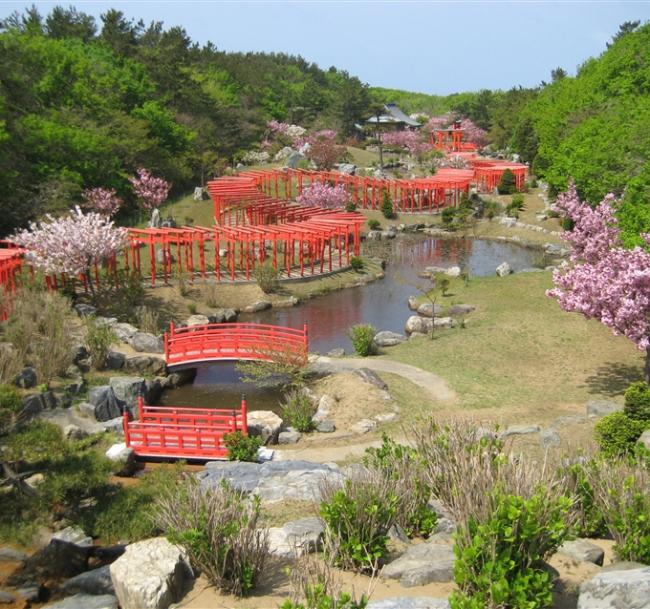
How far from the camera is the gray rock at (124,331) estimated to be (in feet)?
81.9

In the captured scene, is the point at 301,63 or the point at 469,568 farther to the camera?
the point at 301,63

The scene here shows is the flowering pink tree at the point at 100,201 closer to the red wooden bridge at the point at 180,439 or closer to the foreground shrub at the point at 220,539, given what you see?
the red wooden bridge at the point at 180,439

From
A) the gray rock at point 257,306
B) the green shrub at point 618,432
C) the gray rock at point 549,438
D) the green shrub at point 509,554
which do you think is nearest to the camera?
the green shrub at point 509,554

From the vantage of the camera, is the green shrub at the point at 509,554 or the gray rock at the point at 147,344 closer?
the green shrub at the point at 509,554

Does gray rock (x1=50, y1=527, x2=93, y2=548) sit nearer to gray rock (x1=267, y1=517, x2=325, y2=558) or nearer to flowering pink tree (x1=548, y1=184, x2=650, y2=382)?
gray rock (x1=267, y1=517, x2=325, y2=558)

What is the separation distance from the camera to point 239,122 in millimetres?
66188

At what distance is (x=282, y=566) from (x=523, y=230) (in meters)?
42.6

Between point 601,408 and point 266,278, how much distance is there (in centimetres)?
1911

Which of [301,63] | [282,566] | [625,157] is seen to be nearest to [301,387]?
[282,566]

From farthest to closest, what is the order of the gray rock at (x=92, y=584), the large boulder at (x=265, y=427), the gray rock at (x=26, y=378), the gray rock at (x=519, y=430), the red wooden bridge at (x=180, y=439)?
the gray rock at (x=26, y=378), the large boulder at (x=265, y=427), the red wooden bridge at (x=180, y=439), the gray rock at (x=519, y=430), the gray rock at (x=92, y=584)

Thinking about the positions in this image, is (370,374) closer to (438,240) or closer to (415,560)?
(415,560)

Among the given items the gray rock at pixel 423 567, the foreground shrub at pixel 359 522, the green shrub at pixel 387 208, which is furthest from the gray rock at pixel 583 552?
the green shrub at pixel 387 208

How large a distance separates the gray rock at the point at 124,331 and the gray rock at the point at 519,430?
47.7 ft

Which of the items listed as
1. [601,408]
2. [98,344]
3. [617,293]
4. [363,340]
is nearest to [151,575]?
[601,408]
